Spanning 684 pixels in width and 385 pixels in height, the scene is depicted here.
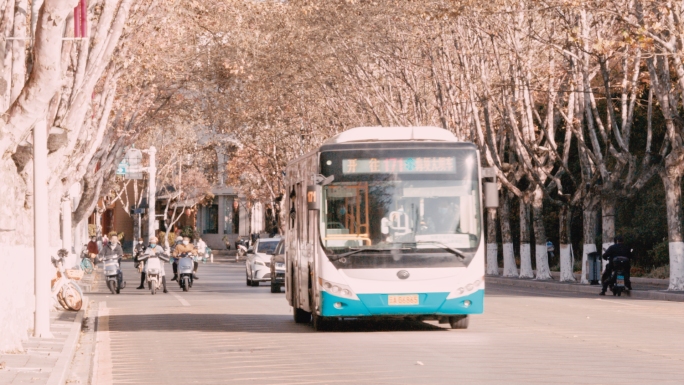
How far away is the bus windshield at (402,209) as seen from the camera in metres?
18.9

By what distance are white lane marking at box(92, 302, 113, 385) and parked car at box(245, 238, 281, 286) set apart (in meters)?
16.0

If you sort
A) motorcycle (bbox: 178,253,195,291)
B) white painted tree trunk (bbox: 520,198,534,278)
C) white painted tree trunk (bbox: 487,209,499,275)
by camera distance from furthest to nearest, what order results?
white painted tree trunk (bbox: 487,209,499,275)
white painted tree trunk (bbox: 520,198,534,278)
motorcycle (bbox: 178,253,195,291)

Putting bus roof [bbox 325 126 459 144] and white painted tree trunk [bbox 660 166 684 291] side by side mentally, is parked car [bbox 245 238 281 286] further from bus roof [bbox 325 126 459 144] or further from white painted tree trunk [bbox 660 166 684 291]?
bus roof [bbox 325 126 459 144]

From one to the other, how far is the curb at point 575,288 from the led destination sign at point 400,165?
39.8ft

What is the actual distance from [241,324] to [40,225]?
Result: 477cm

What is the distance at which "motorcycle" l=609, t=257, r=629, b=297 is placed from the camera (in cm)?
3203

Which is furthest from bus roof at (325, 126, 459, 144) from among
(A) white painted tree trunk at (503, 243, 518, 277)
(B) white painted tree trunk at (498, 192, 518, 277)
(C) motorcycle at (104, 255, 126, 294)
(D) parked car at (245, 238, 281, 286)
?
(A) white painted tree trunk at (503, 243, 518, 277)

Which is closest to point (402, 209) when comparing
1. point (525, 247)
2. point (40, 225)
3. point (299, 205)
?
point (299, 205)

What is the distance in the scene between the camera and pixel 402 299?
61.7ft

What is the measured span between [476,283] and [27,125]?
7425 mm

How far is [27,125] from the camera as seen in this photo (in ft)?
47.6

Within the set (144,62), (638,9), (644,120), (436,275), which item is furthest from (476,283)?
(644,120)

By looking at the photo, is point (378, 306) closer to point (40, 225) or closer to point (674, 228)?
point (40, 225)

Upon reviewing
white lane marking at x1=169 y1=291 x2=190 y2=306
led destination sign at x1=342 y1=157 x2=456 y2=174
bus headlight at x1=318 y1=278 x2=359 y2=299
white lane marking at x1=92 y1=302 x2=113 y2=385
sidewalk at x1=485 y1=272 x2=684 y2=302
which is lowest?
sidewalk at x1=485 y1=272 x2=684 y2=302
